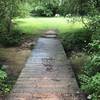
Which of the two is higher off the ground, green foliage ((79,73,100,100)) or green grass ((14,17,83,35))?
green foliage ((79,73,100,100))

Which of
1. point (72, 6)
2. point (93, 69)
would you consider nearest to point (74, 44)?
point (72, 6)

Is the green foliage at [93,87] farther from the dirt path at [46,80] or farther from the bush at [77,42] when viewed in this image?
the bush at [77,42]

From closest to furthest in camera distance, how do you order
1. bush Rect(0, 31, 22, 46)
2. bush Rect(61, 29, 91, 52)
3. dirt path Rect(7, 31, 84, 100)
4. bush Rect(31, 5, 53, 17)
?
dirt path Rect(7, 31, 84, 100) < bush Rect(61, 29, 91, 52) < bush Rect(0, 31, 22, 46) < bush Rect(31, 5, 53, 17)

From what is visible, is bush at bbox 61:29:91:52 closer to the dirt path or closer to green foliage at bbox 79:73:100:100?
the dirt path

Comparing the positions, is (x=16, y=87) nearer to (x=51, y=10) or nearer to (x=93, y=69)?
(x=93, y=69)

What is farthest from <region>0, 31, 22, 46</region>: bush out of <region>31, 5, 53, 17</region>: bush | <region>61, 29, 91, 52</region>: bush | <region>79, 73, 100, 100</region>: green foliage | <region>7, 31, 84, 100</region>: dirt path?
<region>31, 5, 53, 17</region>: bush

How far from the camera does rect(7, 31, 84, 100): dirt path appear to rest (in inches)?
269

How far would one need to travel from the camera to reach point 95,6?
40.4 ft

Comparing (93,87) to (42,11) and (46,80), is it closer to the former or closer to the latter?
(46,80)

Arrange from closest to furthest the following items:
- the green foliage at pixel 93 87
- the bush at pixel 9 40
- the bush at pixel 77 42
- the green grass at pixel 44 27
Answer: the green foliage at pixel 93 87 < the bush at pixel 77 42 < the bush at pixel 9 40 < the green grass at pixel 44 27

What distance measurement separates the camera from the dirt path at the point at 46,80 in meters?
6.83

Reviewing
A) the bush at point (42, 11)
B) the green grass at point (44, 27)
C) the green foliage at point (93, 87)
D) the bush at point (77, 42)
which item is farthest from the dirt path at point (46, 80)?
the bush at point (42, 11)

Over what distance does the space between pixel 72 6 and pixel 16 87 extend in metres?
7.67

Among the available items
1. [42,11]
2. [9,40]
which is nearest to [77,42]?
[9,40]
